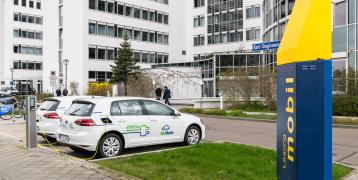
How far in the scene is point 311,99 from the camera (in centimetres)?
278

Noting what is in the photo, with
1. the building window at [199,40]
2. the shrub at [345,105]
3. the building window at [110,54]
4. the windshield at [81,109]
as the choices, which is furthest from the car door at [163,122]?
the building window at [199,40]

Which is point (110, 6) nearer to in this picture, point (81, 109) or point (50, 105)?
point (50, 105)

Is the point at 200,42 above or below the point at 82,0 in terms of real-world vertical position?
below

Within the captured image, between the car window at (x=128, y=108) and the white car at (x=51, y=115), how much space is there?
8.74ft

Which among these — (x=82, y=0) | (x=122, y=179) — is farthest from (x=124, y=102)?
(x=82, y=0)

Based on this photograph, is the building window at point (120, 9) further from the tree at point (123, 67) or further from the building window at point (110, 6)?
the tree at point (123, 67)

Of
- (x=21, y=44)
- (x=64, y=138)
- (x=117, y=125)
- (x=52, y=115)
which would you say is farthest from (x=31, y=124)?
(x=21, y=44)

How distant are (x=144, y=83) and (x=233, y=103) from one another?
13.0 metres

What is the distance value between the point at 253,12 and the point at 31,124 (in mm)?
49088

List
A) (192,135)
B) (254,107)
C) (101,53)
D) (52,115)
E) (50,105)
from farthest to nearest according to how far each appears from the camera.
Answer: (101,53)
(254,107)
(50,105)
(52,115)
(192,135)

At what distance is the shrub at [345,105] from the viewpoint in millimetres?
19344

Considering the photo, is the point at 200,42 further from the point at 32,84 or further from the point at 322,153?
the point at 322,153

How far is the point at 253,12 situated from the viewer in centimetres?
5688

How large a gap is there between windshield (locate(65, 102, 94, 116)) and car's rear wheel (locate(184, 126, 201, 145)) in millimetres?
2902
